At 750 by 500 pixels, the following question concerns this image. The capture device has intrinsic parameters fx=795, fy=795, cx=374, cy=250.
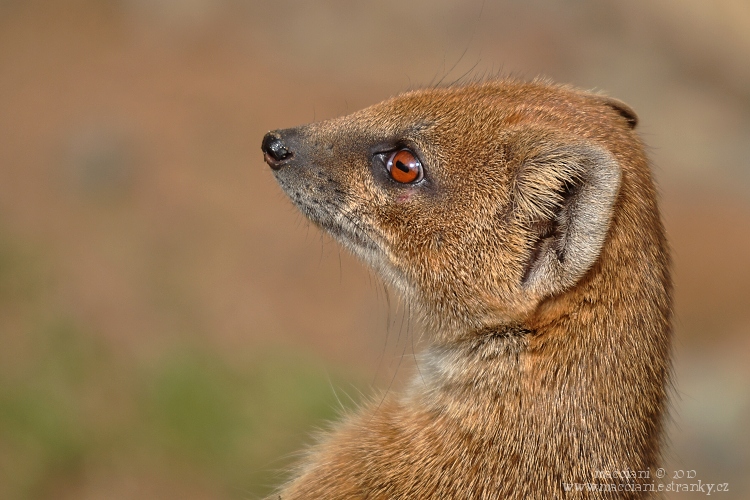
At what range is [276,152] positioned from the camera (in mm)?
3393

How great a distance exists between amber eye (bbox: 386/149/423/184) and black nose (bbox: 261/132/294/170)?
46cm

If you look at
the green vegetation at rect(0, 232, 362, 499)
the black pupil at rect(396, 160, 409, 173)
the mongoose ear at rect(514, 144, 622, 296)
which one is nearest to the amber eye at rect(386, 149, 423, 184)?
the black pupil at rect(396, 160, 409, 173)

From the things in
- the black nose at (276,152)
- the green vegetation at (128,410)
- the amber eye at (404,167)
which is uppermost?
the black nose at (276,152)

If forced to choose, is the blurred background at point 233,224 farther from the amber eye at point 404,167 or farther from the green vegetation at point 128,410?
the amber eye at point 404,167

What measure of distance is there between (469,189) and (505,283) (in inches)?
15.6

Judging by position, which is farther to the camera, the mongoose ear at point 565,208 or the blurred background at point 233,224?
→ the blurred background at point 233,224

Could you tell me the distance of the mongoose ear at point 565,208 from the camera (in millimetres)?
2717

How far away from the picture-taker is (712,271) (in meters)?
9.05

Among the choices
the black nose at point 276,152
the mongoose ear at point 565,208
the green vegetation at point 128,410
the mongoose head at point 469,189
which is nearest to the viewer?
the mongoose ear at point 565,208

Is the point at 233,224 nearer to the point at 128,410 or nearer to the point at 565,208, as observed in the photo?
the point at 128,410

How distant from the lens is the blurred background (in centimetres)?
550

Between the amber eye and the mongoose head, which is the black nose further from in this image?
the amber eye

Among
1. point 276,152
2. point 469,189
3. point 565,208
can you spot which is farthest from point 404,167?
point 565,208

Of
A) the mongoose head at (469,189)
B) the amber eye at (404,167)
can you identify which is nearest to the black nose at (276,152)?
the mongoose head at (469,189)
